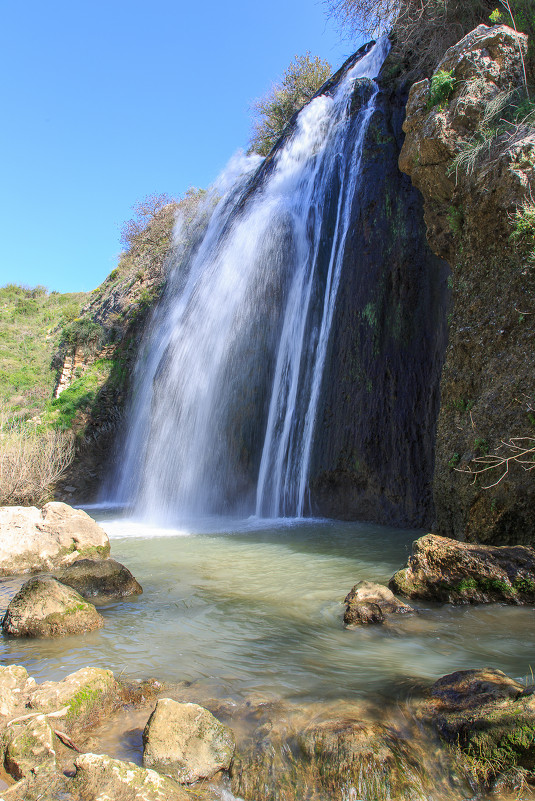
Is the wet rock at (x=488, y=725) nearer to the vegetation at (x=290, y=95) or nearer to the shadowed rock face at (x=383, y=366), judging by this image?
the shadowed rock face at (x=383, y=366)

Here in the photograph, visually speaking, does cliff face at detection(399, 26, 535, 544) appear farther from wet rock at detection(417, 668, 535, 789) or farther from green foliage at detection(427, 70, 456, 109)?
wet rock at detection(417, 668, 535, 789)

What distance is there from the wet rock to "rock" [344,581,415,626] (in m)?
1.45

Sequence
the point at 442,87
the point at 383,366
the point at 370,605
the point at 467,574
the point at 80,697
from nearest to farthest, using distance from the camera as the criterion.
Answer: the point at 80,697, the point at 370,605, the point at 467,574, the point at 442,87, the point at 383,366

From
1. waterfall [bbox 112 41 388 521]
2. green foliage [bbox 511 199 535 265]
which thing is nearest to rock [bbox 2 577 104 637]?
green foliage [bbox 511 199 535 265]

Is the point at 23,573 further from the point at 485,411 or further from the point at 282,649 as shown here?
the point at 485,411

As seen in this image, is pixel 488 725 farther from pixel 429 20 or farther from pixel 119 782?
pixel 429 20

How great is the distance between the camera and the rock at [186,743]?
2328 mm

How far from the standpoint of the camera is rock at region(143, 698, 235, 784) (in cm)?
233

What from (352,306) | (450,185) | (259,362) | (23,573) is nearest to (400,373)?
(352,306)

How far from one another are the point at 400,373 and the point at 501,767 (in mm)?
8149

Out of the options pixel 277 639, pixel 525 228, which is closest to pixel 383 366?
pixel 525 228

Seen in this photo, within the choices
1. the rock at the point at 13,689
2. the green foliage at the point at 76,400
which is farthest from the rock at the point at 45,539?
the green foliage at the point at 76,400

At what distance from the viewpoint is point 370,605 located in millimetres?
4234

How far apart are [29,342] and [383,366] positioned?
107ft
